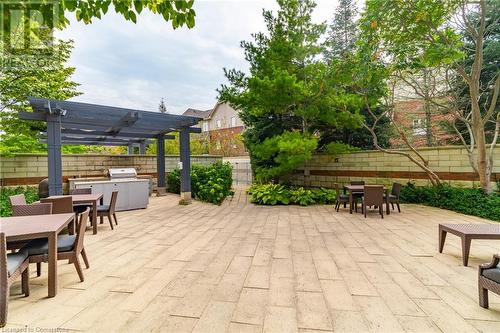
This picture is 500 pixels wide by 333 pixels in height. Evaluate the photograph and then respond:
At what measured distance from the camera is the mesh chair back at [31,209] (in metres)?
3.62

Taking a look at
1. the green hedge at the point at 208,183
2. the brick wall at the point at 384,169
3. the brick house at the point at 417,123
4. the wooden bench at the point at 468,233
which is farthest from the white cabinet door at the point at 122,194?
the brick house at the point at 417,123

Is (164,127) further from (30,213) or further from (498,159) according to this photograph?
(498,159)

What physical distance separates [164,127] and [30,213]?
5.71 meters

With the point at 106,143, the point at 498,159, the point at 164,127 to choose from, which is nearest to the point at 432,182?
the point at 498,159

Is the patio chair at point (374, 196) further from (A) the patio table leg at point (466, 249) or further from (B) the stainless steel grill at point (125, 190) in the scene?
(B) the stainless steel grill at point (125, 190)

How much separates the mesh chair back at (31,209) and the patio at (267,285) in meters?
0.86

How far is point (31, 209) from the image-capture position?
3680 millimetres

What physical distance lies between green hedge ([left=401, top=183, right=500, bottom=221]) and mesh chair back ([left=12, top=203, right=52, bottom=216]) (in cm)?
885

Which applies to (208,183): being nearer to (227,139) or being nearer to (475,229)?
(475,229)

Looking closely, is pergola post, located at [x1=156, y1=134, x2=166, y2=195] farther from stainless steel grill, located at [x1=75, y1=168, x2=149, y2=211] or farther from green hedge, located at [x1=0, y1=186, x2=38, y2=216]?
green hedge, located at [x1=0, y1=186, x2=38, y2=216]

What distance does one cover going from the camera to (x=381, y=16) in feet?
19.7

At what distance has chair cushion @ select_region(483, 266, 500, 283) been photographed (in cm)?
218

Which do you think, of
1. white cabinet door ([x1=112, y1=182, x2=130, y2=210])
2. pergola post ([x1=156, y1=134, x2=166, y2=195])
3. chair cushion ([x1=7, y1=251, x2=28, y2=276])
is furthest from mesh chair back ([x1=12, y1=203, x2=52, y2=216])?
pergola post ([x1=156, y1=134, x2=166, y2=195])

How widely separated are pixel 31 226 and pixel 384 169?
9.69 metres
